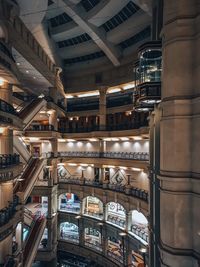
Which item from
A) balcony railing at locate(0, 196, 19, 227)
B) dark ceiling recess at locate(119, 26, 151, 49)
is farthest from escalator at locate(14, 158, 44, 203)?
dark ceiling recess at locate(119, 26, 151, 49)

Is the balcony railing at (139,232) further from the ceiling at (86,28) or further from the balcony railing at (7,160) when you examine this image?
the ceiling at (86,28)

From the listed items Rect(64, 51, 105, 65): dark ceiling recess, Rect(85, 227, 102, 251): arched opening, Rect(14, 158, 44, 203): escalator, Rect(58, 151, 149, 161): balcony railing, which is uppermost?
Rect(64, 51, 105, 65): dark ceiling recess

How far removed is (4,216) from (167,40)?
1289cm

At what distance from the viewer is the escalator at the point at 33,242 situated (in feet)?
67.0

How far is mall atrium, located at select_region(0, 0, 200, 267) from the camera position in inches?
379

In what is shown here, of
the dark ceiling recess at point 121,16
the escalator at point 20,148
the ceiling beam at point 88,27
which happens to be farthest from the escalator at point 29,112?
the dark ceiling recess at point 121,16

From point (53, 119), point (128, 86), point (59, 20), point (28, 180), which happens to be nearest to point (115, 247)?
point (28, 180)

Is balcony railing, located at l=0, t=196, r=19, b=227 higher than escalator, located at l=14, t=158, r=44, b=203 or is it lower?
lower

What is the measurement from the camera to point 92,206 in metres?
33.8

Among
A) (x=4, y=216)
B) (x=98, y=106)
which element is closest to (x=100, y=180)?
(x=98, y=106)

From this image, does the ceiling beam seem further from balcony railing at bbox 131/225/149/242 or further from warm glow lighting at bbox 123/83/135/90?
balcony railing at bbox 131/225/149/242

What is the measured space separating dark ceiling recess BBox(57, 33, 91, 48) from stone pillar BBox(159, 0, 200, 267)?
955 inches

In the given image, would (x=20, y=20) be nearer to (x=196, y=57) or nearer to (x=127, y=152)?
(x=196, y=57)

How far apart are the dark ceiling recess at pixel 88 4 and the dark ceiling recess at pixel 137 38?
536 centimetres
